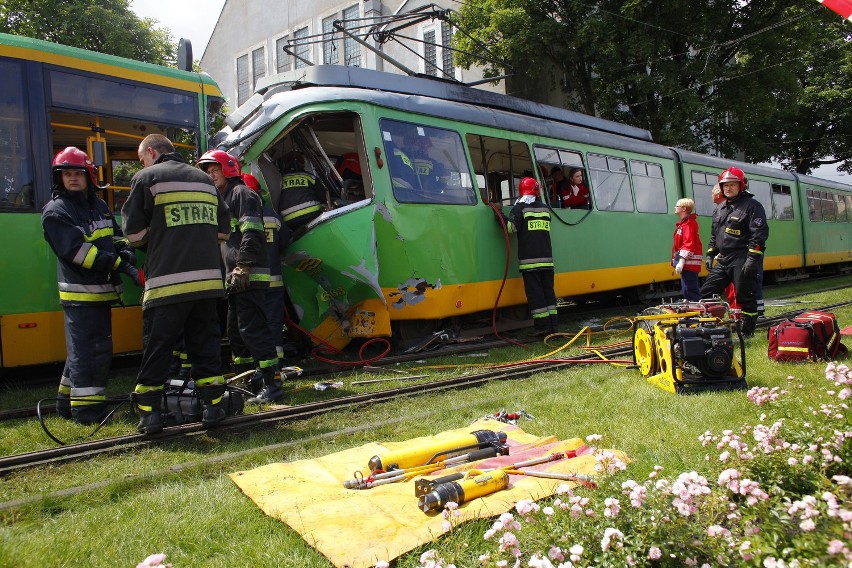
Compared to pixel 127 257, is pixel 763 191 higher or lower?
higher

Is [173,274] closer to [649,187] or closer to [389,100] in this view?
[389,100]

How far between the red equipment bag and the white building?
1595cm

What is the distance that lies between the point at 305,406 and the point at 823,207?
66.5 feet

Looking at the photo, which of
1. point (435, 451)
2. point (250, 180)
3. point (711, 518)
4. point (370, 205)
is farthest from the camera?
point (370, 205)

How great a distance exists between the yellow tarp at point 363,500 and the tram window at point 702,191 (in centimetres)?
1074

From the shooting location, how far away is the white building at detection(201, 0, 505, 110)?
21.9m

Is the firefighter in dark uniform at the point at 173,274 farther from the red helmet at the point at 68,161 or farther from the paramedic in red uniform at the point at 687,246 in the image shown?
the paramedic in red uniform at the point at 687,246

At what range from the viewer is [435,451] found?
11.0 ft

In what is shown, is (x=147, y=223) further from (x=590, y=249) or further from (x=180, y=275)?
(x=590, y=249)

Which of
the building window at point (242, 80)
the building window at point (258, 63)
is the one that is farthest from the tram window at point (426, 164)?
the building window at point (242, 80)

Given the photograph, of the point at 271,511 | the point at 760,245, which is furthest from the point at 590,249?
the point at 271,511

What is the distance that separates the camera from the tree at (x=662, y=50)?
17.1 metres

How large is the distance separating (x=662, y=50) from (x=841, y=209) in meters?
9.26

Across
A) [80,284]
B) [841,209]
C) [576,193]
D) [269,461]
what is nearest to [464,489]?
[269,461]
